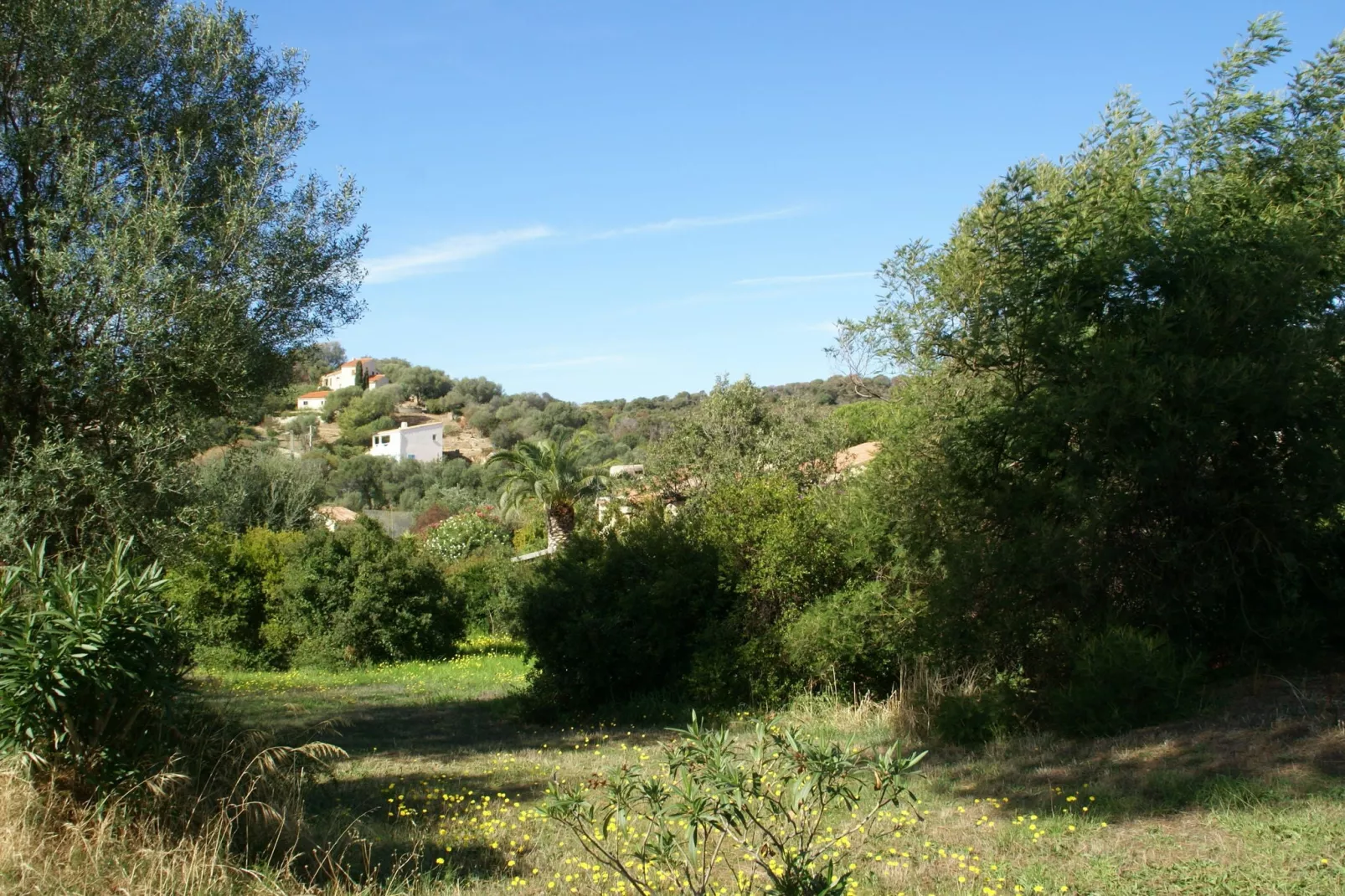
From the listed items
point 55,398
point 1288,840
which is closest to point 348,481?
point 55,398

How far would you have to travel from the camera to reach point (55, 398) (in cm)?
790

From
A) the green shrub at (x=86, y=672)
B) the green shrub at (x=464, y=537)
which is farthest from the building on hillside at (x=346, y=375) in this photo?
the green shrub at (x=86, y=672)

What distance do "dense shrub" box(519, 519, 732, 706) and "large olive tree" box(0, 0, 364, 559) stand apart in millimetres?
5358

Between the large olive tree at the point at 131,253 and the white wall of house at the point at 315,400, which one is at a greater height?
the white wall of house at the point at 315,400

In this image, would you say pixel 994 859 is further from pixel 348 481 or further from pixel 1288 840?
pixel 348 481

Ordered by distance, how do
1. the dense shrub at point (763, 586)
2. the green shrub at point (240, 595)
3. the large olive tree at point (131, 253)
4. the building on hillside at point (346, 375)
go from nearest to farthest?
the large olive tree at point (131, 253) → the dense shrub at point (763, 586) → the green shrub at point (240, 595) → the building on hillside at point (346, 375)

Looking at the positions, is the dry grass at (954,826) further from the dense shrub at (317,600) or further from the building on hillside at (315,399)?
the building on hillside at (315,399)

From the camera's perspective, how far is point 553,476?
113ft

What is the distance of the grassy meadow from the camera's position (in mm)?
5551

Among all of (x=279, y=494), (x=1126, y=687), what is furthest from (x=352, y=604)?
(x=1126, y=687)

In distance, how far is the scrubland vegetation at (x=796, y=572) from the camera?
520 cm

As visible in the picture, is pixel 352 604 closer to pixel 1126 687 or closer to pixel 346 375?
pixel 1126 687

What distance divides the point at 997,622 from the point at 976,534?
883 mm

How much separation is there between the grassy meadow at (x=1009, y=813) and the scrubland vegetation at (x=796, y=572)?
0.15ft
